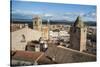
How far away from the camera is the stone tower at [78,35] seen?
2285mm

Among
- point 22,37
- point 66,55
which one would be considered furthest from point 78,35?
point 22,37

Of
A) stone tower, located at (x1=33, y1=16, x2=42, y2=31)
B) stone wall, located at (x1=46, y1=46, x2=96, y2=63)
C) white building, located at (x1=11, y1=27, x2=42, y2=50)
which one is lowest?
stone wall, located at (x1=46, y1=46, x2=96, y2=63)

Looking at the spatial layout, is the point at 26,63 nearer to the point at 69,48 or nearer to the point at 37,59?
the point at 37,59

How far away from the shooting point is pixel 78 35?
91.4 inches

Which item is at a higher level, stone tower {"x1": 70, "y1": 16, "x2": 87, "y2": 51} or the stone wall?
stone tower {"x1": 70, "y1": 16, "x2": 87, "y2": 51}

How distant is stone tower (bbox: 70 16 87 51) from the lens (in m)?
2.29

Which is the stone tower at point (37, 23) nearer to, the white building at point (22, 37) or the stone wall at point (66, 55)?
the white building at point (22, 37)

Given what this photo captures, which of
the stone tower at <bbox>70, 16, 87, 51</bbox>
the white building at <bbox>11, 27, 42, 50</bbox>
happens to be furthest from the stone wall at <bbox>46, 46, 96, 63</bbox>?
the white building at <bbox>11, 27, 42, 50</bbox>

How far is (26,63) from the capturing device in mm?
2084

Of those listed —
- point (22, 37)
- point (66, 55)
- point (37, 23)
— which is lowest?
point (66, 55)

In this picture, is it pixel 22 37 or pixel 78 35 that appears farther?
pixel 78 35

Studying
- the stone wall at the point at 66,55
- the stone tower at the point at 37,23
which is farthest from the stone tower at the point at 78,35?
the stone tower at the point at 37,23

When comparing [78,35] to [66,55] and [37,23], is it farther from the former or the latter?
[37,23]

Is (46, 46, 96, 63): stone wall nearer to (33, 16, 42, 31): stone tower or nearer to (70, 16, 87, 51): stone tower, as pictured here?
(70, 16, 87, 51): stone tower
